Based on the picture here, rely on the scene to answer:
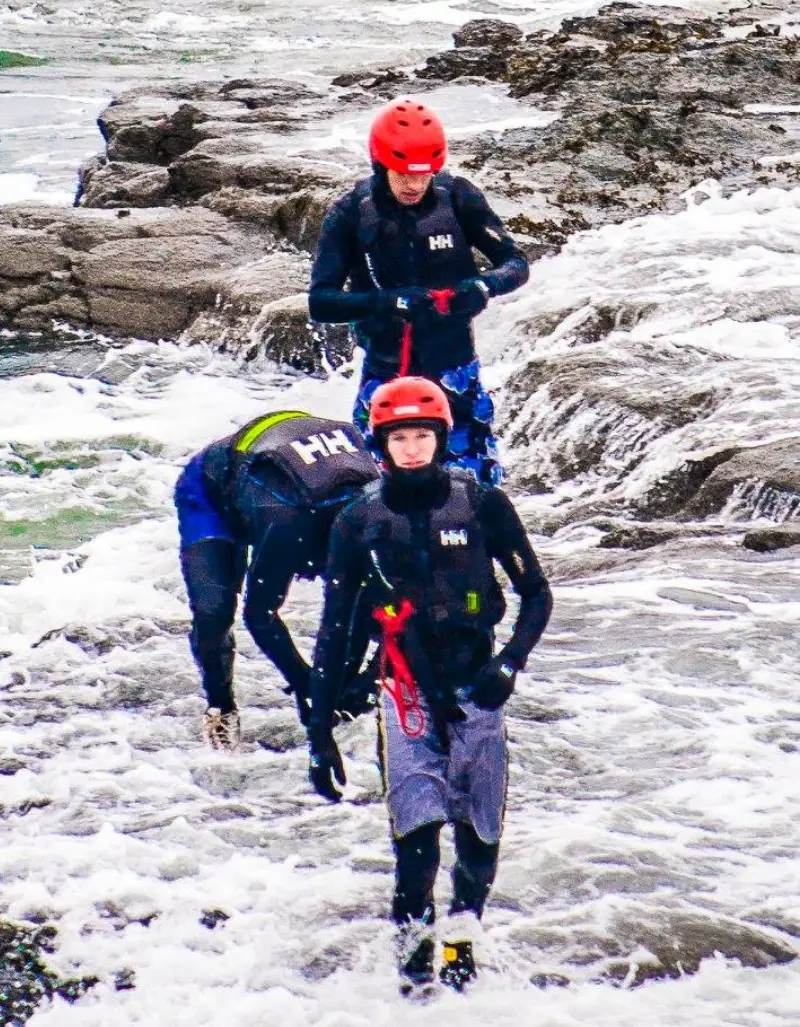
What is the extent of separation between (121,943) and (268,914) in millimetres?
439

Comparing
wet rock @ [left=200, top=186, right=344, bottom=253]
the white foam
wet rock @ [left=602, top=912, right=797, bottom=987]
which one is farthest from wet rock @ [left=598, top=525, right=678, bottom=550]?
the white foam

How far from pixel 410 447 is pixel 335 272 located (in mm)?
1975

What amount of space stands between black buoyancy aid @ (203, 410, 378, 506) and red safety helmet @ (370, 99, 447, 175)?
97cm

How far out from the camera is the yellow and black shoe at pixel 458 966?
3.90 m

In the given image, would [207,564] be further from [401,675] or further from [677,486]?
[677,486]

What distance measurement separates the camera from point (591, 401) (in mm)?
8797

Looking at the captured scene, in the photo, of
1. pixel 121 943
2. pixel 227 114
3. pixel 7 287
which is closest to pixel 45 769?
pixel 121 943

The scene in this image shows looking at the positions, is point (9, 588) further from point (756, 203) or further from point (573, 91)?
point (573, 91)

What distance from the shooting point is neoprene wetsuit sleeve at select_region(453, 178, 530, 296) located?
219 inches

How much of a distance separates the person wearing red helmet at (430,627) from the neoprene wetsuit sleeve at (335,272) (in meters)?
1.67

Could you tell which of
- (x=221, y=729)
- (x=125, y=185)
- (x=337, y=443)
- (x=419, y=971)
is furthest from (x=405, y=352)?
(x=125, y=185)

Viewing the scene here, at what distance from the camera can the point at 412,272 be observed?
5.58 meters

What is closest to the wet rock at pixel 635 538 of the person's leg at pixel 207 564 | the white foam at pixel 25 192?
the person's leg at pixel 207 564

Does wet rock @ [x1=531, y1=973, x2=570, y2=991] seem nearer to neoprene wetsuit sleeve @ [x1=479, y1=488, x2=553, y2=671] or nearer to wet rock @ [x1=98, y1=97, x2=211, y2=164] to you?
neoprene wetsuit sleeve @ [x1=479, y1=488, x2=553, y2=671]
